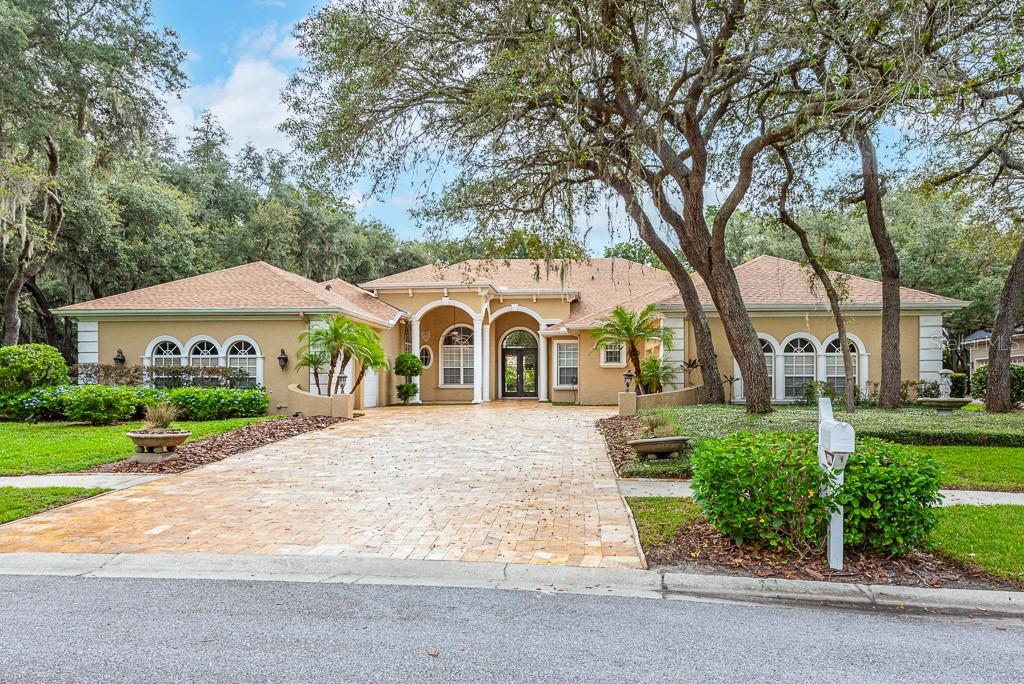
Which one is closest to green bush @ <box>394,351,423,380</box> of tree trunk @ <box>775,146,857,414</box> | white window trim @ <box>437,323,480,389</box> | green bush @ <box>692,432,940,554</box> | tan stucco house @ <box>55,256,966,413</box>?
tan stucco house @ <box>55,256,966,413</box>

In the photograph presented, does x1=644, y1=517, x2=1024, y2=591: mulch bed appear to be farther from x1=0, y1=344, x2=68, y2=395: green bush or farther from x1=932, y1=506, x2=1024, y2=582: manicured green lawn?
x1=0, y1=344, x2=68, y2=395: green bush

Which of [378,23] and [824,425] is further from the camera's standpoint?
[378,23]

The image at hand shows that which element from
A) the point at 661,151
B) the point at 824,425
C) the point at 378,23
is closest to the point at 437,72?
the point at 378,23

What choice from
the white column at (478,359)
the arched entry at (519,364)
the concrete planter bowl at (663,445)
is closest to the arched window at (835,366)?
the concrete planter bowl at (663,445)

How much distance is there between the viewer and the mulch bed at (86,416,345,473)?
29.8ft

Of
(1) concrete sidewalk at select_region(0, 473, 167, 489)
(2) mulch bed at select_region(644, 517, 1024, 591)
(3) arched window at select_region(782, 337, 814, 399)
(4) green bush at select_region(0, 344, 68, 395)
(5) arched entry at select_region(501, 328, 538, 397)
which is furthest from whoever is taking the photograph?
(5) arched entry at select_region(501, 328, 538, 397)

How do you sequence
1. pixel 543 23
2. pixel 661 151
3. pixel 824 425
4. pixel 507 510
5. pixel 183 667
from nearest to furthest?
pixel 183 667 < pixel 824 425 < pixel 507 510 < pixel 543 23 < pixel 661 151

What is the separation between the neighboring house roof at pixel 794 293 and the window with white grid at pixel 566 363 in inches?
216

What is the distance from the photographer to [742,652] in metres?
3.53

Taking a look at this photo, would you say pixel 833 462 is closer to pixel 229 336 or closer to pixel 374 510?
pixel 374 510

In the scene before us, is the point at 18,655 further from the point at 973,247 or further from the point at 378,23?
the point at 973,247

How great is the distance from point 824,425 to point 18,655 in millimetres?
5187

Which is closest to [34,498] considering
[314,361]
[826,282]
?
[314,361]

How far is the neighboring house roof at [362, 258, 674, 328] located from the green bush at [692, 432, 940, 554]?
15.9 meters
